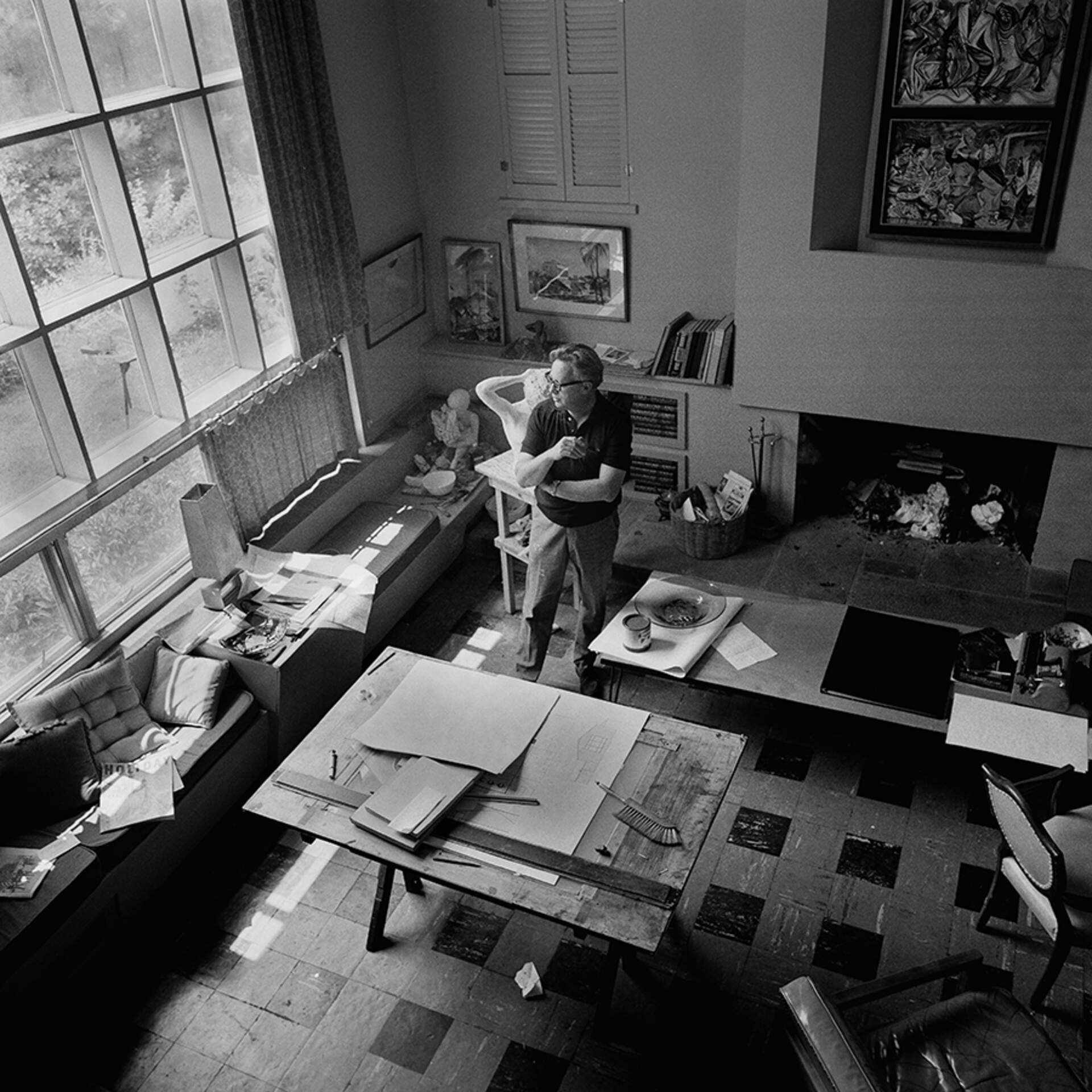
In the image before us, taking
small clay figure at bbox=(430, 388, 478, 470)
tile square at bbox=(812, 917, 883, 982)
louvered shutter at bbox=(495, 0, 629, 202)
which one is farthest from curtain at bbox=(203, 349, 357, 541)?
tile square at bbox=(812, 917, 883, 982)

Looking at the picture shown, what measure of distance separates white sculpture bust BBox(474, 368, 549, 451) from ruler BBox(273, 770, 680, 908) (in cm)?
176

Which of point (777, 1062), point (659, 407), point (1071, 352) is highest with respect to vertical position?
point (1071, 352)

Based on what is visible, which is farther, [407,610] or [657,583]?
[407,610]

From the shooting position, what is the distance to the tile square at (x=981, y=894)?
3818mm

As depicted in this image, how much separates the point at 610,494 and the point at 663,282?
6.17ft

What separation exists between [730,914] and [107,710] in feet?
8.41

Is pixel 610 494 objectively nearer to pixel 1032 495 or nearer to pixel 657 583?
pixel 657 583

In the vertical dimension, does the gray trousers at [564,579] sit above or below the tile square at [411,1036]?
above

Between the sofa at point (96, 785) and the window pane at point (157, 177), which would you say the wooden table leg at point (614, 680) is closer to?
the sofa at point (96, 785)

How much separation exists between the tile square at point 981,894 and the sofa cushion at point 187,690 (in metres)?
2.99

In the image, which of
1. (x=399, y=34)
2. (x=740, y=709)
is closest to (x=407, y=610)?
(x=740, y=709)

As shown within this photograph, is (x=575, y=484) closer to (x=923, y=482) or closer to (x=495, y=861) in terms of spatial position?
(x=495, y=861)

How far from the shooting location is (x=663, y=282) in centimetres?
577

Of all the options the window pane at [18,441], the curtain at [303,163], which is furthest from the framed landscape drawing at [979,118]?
the window pane at [18,441]
